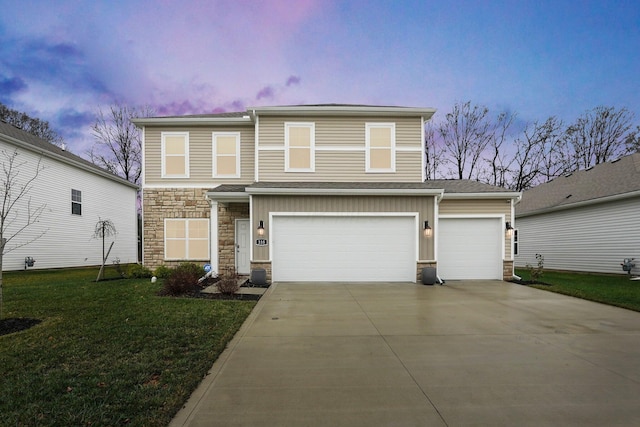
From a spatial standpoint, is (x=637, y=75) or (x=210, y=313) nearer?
(x=210, y=313)

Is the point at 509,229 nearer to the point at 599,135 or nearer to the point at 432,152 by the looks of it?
the point at 432,152

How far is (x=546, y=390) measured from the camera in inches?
122

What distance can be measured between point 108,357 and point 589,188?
18.8 metres

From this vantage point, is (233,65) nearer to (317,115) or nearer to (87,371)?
(317,115)

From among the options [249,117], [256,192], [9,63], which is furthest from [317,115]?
[9,63]

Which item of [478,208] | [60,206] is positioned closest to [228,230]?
[478,208]

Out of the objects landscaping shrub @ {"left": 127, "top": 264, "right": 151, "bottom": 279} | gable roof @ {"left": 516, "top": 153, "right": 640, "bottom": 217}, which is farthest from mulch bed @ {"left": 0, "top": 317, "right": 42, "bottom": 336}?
gable roof @ {"left": 516, "top": 153, "right": 640, "bottom": 217}

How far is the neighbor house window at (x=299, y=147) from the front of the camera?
11.1 meters

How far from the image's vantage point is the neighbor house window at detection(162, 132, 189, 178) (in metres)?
11.9

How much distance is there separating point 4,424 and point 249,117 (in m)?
10.6

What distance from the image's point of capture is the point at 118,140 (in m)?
24.2

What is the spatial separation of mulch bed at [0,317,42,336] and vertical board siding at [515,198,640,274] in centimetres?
1835

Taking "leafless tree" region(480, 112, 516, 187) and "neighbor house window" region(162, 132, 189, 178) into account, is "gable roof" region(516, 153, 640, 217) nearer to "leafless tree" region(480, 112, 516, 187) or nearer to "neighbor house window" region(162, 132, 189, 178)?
"leafless tree" region(480, 112, 516, 187)

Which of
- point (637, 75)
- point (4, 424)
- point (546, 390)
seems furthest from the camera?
point (637, 75)
